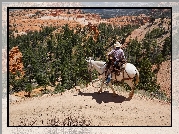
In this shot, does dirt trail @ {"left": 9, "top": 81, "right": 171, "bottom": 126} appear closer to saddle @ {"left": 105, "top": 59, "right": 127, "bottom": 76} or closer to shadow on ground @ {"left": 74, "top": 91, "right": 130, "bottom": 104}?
shadow on ground @ {"left": 74, "top": 91, "right": 130, "bottom": 104}

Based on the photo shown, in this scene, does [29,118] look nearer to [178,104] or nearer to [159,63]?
[178,104]

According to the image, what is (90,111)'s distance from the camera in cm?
1062

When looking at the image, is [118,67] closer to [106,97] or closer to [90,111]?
[106,97]

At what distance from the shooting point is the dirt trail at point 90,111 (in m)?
10.4

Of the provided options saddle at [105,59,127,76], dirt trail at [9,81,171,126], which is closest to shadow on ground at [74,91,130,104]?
dirt trail at [9,81,171,126]

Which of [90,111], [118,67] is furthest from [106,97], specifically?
[118,67]

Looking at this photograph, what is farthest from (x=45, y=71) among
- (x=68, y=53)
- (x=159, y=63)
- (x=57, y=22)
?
(x=57, y=22)

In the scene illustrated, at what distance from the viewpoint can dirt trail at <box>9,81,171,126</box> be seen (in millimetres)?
10367

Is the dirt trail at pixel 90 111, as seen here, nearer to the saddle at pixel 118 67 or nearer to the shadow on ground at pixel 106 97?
the shadow on ground at pixel 106 97

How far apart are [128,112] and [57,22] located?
43782mm

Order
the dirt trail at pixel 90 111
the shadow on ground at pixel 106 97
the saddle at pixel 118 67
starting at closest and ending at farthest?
the dirt trail at pixel 90 111
the saddle at pixel 118 67
the shadow on ground at pixel 106 97

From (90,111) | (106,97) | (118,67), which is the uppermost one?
(118,67)

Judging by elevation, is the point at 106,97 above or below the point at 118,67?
below

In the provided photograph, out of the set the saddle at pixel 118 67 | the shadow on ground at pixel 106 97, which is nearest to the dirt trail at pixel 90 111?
the shadow on ground at pixel 106 97
